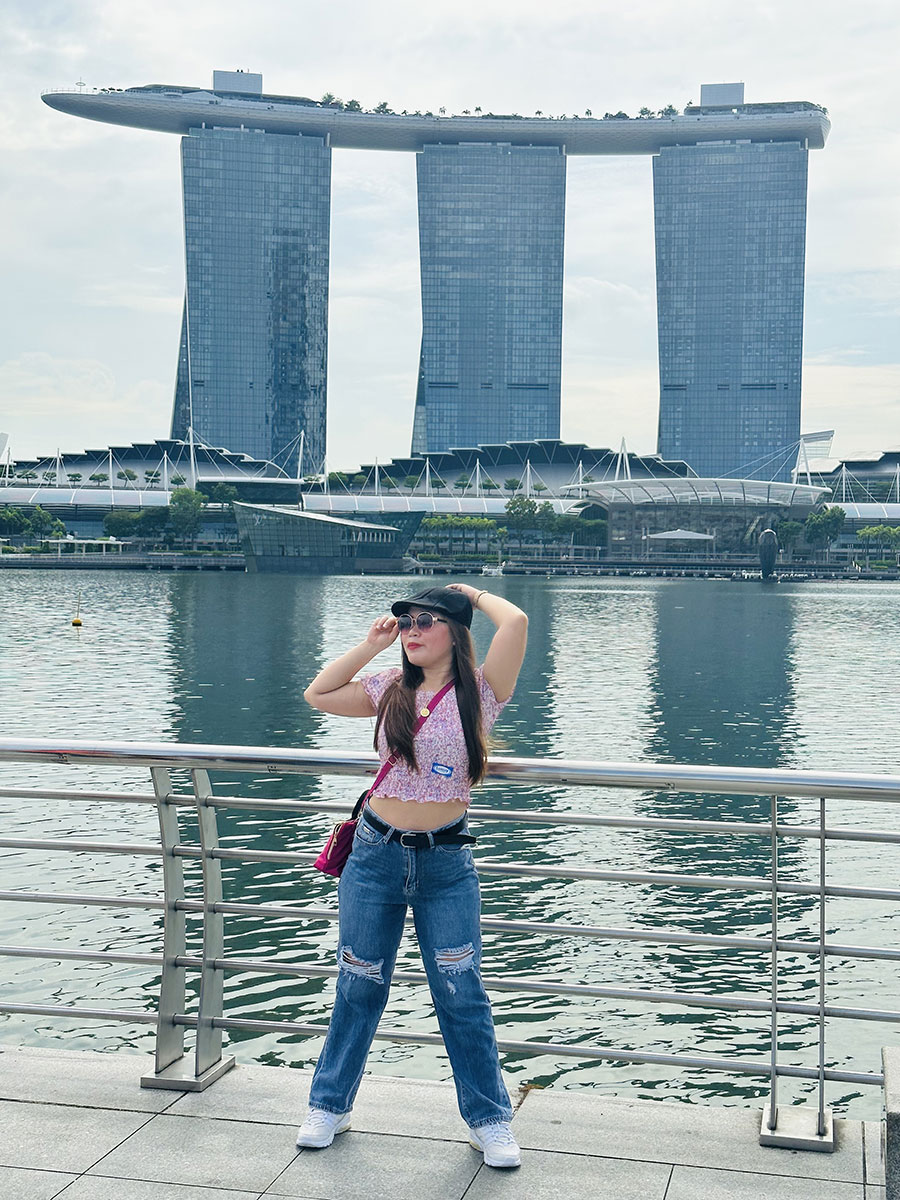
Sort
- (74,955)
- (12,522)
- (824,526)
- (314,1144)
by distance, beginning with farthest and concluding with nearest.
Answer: (824,526) < (12,522) < (74,955) < (314,1144)

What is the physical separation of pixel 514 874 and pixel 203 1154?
1509mm

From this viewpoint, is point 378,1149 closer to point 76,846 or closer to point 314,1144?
point 314,1144

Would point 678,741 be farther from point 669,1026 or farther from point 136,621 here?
point 136,621

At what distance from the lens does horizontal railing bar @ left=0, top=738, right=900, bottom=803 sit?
456 centimetres

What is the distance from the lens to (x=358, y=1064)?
461cm

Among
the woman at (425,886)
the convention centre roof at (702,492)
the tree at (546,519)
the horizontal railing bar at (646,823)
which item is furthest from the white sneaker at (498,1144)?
the convention centre roof at (702,492)

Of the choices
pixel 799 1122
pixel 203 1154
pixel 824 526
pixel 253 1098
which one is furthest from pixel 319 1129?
pixel 824 526

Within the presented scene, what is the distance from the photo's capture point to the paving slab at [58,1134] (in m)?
4.38

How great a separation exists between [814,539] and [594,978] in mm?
176033

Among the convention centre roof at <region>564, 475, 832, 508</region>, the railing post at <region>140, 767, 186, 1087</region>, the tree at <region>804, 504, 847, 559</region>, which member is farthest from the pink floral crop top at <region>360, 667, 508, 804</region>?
Result: the tree at <region>804, 504, 847, 559</region>

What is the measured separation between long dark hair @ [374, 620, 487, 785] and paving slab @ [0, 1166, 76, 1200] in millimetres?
1767

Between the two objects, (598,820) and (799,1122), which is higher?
(598,820)

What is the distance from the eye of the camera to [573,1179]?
4.29 meters

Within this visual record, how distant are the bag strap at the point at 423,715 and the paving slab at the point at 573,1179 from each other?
136 centimetres
